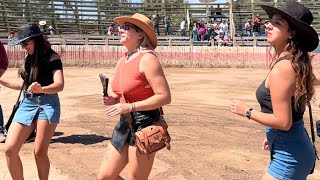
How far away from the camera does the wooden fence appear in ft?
75.3

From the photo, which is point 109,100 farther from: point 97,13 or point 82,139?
point 97,13

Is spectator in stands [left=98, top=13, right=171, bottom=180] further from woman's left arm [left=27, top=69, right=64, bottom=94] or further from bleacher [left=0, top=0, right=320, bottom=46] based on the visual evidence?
bleacher [left=0, top=0, right=320, bottom=46]

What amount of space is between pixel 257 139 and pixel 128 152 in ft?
15.8

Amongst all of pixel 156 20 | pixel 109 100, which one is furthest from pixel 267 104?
pixel 156 20

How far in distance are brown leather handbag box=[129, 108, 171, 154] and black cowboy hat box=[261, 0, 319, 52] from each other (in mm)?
1164

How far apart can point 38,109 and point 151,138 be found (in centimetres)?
157

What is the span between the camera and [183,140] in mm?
7836

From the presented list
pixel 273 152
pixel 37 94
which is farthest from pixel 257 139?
pixel 273 152

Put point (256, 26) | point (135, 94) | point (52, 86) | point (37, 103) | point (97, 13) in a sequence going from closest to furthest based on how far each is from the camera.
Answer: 1. point (135, 94)
2. point (52, 86)
3. point (37, 103)
4. point (256, 26)
5. point (97, 13)

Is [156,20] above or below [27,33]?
above

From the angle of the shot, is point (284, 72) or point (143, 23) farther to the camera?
point (143, 23)

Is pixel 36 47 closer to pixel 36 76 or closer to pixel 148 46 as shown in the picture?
pixel 36 76

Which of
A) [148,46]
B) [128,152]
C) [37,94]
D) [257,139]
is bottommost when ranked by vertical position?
[257,139]

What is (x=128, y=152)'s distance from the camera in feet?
11.9
